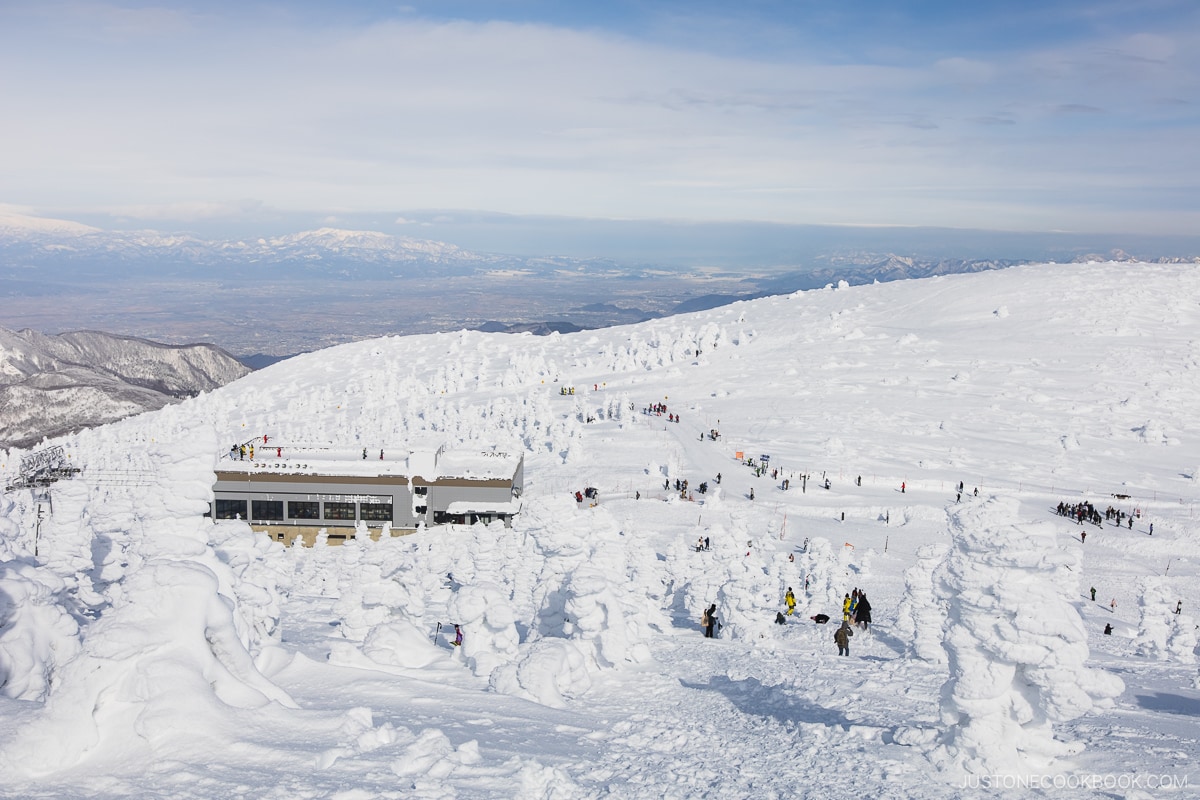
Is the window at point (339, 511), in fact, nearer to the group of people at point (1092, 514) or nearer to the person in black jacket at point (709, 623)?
the person in black jacket at point (709, 623)

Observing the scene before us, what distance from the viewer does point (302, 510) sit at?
2421 inches

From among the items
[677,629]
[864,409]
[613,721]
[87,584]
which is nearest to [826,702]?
[613,721]

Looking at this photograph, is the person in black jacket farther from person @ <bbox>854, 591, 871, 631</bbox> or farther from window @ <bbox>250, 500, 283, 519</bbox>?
window @ <bbox>250, 500, 283, 519</bbox>

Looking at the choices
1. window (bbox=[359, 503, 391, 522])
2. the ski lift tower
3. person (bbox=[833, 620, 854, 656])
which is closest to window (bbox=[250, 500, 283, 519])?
window (bbox=[359, 503, 391, 522])

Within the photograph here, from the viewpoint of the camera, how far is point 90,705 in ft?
36.0

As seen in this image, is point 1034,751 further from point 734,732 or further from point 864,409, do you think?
point 864,409

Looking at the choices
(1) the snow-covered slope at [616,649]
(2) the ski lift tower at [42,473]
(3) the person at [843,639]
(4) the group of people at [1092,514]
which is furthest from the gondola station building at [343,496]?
(3) the person at [843,639]

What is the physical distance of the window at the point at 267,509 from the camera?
6131 centimetres

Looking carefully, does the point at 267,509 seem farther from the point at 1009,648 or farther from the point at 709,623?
the point at 1009,648

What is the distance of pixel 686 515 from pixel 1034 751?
36.8 meters

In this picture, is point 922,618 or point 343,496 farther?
point 343,496

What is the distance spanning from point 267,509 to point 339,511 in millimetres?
5077

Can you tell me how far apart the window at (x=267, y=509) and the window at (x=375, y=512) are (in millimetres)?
5736

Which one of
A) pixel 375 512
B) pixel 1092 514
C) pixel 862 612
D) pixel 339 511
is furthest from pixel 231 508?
pixel 1092 514
